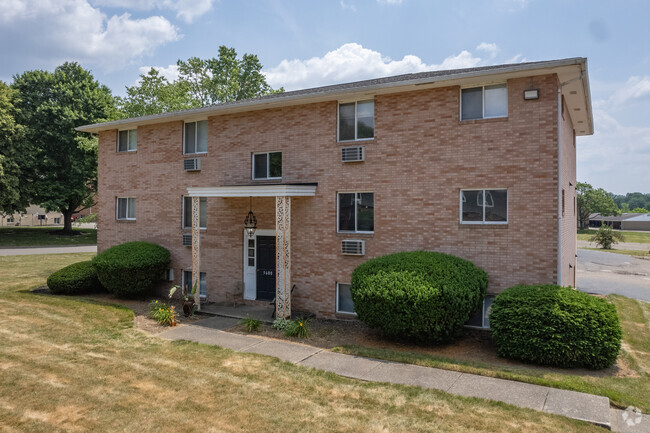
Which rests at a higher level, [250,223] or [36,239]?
[250,223]

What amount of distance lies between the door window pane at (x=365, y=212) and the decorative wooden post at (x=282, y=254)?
6.44 ft

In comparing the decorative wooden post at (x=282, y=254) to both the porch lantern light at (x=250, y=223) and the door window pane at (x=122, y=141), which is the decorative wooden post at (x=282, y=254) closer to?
the porch lantern light at (x=250, y=223)

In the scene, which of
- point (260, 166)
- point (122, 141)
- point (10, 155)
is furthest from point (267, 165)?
point (10, 155)

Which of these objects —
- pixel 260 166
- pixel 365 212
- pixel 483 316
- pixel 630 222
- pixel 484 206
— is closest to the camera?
pixel 484 206

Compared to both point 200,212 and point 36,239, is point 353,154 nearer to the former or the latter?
point 200,212

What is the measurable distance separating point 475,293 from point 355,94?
607 centimetres

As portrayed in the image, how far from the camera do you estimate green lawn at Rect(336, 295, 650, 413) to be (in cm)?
676

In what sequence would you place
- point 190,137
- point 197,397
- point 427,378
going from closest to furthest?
1. point 197,397
2. point 427,378
3. point 190,137

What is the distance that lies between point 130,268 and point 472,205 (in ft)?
34.7

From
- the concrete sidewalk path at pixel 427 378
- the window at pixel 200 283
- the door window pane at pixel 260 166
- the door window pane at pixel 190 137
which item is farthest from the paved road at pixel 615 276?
the door window pane at pixel 190 137

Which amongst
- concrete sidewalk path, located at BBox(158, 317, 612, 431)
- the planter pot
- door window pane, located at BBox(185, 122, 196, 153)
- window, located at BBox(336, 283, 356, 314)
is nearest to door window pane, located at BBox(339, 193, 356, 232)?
window, located at BBox(336, 283, 356, 314)

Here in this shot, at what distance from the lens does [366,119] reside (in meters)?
12.0

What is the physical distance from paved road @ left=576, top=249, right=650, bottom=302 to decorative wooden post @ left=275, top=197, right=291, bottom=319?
1296 cm

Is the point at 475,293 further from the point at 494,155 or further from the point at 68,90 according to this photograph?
the point at 68,90
